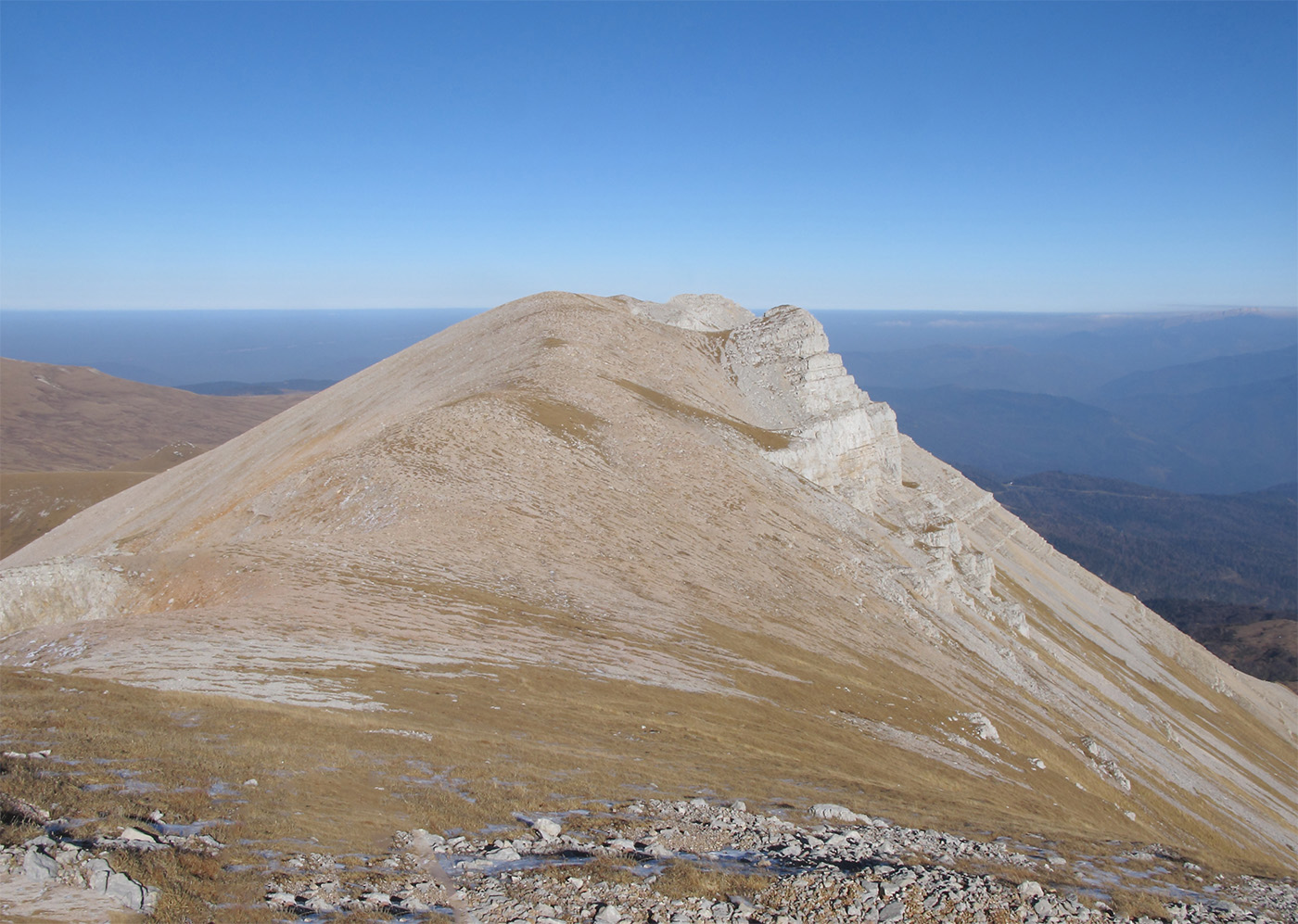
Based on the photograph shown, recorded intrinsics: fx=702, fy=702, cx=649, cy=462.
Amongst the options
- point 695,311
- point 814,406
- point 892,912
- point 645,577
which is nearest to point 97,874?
point 892,912

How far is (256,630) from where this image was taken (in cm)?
2536

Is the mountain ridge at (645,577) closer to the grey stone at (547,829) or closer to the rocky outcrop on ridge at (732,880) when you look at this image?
the rocky outcrop on ridge at (732,880)

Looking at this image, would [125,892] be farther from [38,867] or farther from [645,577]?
[645,577]

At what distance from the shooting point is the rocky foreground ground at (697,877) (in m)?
11.1

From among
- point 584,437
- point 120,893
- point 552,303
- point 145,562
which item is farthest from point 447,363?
point 120,893

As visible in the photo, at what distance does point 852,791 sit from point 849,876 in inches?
330

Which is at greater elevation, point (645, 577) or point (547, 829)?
point (547, 829)

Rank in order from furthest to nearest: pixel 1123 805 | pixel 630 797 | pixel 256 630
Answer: pixel 1123 805
pixel 256 630
pixel 630 797

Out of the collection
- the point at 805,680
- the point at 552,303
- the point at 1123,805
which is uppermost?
the point at 552,303

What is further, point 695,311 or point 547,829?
point 695,311

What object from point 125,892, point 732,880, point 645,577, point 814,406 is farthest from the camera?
point 814,406

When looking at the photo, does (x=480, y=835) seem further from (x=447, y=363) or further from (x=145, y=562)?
(x=447, y=363)

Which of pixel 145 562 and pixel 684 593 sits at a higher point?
pixel 145 562

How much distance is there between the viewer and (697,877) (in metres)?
12.9
